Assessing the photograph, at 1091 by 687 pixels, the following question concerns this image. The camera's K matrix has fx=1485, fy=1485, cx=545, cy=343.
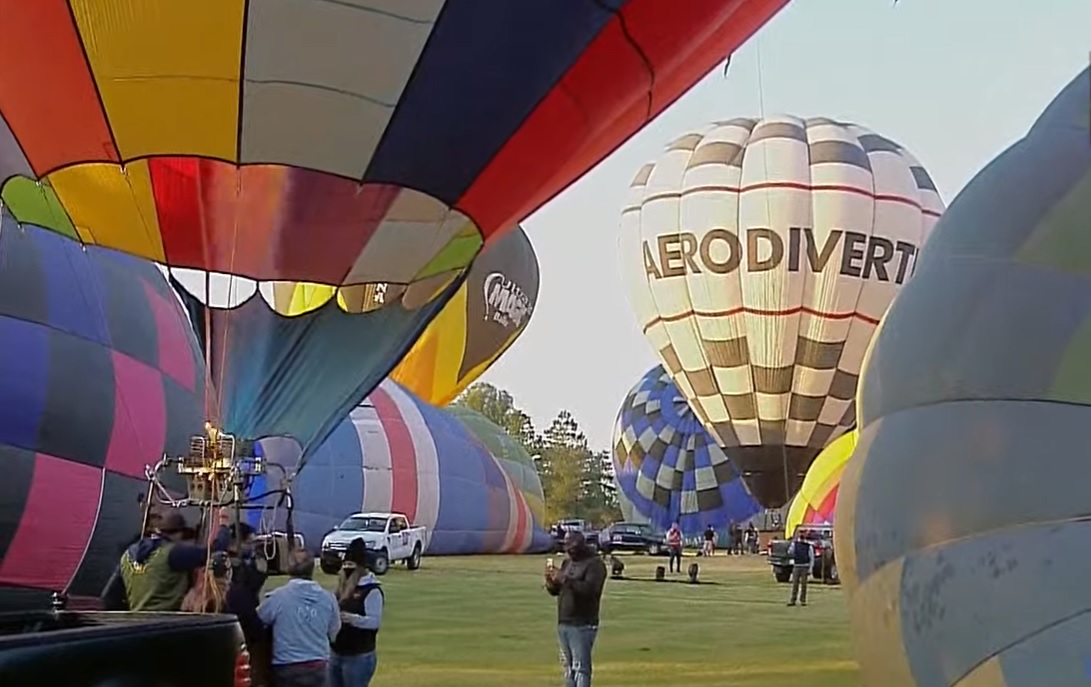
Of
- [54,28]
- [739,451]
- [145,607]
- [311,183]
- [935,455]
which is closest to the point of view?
[935,455]

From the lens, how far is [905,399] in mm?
4223

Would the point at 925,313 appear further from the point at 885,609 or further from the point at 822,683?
the point at 822,683

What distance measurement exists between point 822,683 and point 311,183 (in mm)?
3827

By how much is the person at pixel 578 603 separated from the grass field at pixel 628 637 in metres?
1.06

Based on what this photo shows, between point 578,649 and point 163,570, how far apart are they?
2.13 metres

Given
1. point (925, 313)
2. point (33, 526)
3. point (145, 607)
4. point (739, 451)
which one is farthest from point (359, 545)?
point (739, 451)

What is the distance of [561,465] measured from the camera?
6134 centimetres

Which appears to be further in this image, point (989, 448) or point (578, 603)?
point (578, 603)

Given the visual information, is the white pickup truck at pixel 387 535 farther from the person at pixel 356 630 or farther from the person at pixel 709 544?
the person at pixel 356 630

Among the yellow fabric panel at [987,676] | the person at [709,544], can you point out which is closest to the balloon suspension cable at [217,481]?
the yellow fabric panel at [987,676]

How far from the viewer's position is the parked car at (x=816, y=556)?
1883 cm

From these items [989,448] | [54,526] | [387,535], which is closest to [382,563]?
[387,535]

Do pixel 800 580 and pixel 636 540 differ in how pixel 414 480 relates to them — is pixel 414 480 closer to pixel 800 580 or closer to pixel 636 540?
pixel 800 580

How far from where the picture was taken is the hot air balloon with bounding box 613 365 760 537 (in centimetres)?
3416
